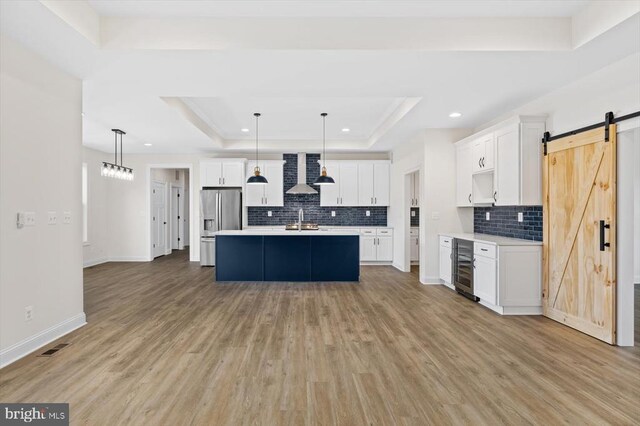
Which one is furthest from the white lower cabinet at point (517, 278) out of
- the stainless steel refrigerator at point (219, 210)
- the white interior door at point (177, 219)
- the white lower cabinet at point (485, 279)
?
the white interior door at point (177, 219)

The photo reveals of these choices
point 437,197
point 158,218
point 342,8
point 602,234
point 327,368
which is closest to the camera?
point 327,368

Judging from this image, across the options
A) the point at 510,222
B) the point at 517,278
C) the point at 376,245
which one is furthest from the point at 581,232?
the point at 376,245

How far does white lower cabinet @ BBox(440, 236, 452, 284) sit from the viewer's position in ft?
17.8

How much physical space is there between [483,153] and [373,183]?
134 inches

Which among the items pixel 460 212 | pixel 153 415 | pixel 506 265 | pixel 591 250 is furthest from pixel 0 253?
pixel 460 212

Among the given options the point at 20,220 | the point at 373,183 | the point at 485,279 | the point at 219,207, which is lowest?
the point at 485,279

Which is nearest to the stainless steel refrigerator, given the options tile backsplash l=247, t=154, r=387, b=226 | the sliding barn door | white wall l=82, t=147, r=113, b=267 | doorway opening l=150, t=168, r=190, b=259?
tile backsplash l=247, t=154, r=387, b=226

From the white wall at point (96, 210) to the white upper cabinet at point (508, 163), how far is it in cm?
773

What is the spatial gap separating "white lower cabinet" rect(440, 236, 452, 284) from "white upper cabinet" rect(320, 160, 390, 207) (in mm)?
2639

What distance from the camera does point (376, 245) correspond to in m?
7.82

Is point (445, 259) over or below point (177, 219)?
below

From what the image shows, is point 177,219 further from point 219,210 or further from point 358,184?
point 358,184

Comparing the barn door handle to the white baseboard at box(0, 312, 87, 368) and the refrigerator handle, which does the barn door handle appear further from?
the refrigerator handle

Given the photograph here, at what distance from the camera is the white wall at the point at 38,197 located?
9.16 feet
